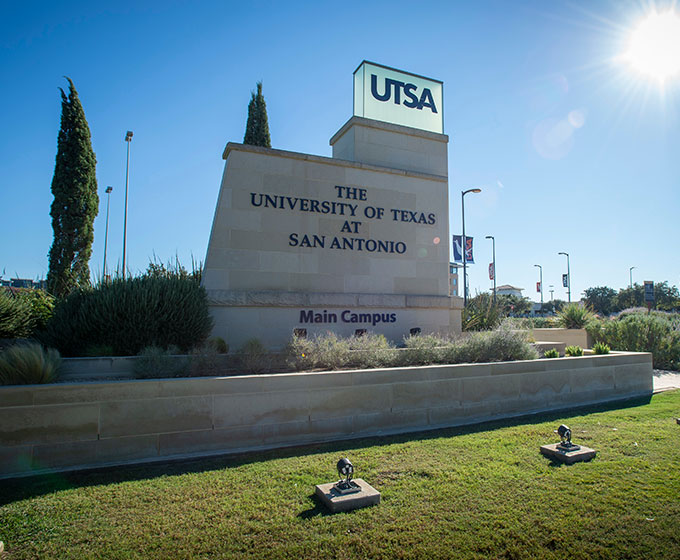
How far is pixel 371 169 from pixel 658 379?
9.42m

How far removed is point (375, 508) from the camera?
13.2ft

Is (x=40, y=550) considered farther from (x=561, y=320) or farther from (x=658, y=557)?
(x=561, y=320)

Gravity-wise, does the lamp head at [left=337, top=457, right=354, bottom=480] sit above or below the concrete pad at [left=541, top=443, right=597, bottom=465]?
above

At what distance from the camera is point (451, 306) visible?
39.3ft

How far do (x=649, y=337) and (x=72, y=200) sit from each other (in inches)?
840

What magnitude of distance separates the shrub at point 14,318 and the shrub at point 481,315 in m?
11.1

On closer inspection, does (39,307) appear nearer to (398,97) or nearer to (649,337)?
(398,97)

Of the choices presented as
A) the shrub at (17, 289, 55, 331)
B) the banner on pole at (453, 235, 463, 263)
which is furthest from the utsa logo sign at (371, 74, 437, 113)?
the banner on pole at (453, 235, 463, 263)

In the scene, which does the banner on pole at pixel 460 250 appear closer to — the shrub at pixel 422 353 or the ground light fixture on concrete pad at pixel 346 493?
the shrub at pixel 422 353

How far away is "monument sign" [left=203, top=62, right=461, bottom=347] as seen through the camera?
9727 mm

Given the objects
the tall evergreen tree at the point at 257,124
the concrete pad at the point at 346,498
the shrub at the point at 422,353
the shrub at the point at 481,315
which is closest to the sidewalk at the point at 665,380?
the shrub at the point at 481,315

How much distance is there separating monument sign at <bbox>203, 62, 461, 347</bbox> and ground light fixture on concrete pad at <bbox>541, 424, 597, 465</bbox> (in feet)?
18.7

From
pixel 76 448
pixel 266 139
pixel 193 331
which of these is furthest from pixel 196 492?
pixel 266 139

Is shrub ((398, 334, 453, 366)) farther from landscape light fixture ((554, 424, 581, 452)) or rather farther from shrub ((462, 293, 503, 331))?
shrub ((462, 293, 503, 331))
